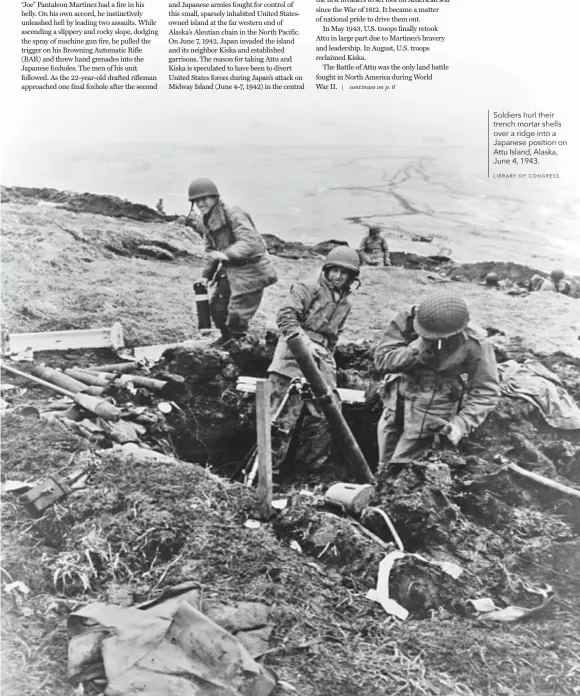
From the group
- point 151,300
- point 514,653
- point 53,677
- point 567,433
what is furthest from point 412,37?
point 151,300

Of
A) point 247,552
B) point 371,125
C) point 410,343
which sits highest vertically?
point 371,125

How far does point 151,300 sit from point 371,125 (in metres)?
4.63

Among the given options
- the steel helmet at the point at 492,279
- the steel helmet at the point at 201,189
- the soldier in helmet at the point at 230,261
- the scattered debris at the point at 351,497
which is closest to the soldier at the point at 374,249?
the steel helmet at the point at 492,279

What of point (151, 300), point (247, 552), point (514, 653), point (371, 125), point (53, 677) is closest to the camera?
point (53, 677)

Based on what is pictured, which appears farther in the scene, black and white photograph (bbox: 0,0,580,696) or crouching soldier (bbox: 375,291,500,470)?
crouching soldier (bbox: 375,291,500,470)

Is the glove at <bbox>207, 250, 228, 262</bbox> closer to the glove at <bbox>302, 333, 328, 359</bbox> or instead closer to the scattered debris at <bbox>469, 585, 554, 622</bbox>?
the glove at <bbox>302, 333, 328, 359</bbox>

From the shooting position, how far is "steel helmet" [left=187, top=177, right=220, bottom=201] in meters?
6.51

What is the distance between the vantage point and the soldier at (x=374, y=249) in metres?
12.0

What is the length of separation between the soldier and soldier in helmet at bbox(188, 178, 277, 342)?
17.0 feet

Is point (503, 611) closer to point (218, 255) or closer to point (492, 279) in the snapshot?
point (218, 255)

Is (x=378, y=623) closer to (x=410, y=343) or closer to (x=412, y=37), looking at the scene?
(x=410, y=343)

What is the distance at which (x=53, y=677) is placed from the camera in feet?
9.37

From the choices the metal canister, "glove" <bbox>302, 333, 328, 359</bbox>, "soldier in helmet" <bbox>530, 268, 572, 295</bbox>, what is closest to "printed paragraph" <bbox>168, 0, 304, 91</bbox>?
"glove" <bbox>302, 333, 328, 359</bbox>

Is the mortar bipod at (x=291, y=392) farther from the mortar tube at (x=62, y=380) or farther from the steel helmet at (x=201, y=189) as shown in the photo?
the steel helmet at (x=201, y=189)
